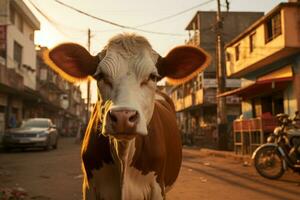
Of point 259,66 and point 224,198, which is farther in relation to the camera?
point 259,66

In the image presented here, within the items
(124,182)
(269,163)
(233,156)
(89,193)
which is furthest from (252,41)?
(124,182)

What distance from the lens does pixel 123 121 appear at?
2.40 metres

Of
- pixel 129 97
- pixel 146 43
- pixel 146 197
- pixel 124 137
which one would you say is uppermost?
pixel 146 43

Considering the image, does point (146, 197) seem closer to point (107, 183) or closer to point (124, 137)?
point (107, 183)

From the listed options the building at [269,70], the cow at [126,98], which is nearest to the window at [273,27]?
the building at [269,70]

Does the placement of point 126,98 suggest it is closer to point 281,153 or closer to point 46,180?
point 46,180

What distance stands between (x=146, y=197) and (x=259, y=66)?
705 inches

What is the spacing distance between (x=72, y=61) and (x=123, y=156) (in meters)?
1.04

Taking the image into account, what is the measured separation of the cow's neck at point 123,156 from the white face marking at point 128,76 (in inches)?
10.4

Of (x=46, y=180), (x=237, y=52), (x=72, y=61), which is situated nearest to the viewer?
(x=72, y=61)

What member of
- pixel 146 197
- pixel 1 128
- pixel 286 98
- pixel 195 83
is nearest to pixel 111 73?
pixel 146 197

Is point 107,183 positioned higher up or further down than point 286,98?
further down

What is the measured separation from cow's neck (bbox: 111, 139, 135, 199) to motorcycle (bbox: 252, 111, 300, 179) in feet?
21.2

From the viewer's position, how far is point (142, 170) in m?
3.34
